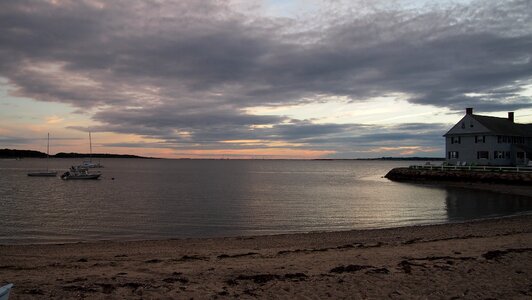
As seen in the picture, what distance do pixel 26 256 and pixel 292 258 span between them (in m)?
8.93

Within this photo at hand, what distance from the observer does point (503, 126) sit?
61.2 meters

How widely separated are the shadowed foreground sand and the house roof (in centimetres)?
4886

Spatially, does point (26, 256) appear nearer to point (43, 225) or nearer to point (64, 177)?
point (43, 225)

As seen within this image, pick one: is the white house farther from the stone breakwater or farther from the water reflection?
the water reflection

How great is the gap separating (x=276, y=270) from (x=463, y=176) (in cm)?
5011

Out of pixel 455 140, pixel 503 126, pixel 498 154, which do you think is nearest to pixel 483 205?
pixel 498 154

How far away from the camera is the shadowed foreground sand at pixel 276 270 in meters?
8.50

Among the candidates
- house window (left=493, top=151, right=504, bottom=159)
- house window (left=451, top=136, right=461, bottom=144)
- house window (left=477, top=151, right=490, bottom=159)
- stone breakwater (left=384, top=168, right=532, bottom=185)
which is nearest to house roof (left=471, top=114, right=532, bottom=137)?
house window (left=493, top=151, right=504, bottom=159)

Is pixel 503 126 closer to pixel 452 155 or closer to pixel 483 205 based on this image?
pixel 452 155

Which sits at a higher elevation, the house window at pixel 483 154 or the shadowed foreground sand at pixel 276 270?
the house window at pixel 483 154

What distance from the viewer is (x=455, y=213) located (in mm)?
28953

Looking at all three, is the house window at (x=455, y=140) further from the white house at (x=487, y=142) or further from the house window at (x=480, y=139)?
the house window at (x=480, y=139)

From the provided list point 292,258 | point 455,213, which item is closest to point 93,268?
point 292,258

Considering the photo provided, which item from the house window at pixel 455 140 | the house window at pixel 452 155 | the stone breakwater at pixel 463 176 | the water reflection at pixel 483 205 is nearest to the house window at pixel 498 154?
the house window at pixel 455 140
